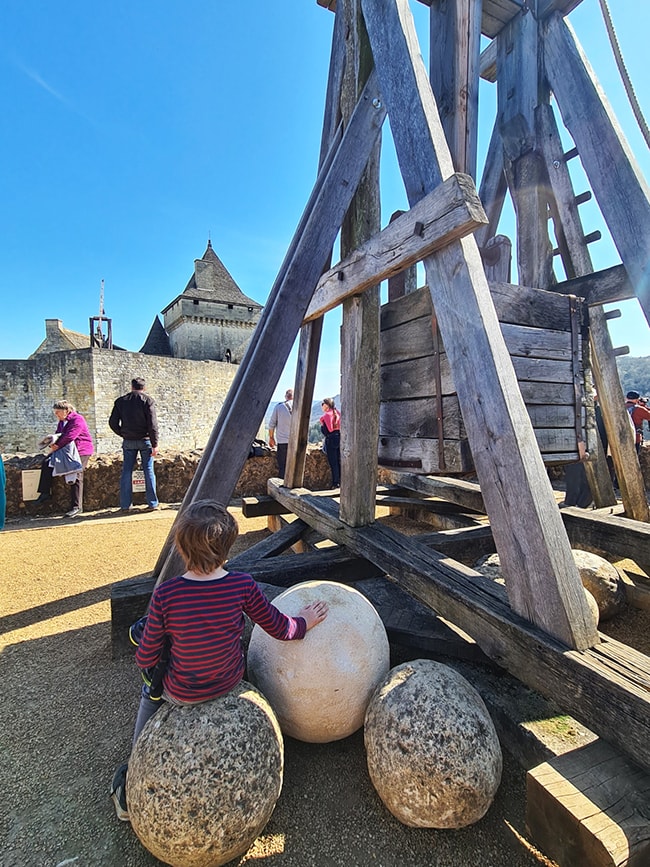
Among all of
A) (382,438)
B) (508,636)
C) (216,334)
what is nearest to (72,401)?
(216,334)

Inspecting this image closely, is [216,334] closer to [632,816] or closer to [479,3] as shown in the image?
[479,3]

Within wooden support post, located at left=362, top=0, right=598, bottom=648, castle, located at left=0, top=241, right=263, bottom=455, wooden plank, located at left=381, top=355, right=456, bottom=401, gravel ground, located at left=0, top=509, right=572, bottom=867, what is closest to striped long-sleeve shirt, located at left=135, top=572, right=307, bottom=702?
gravel ground, located at left=0, top=509, right=572, bottom=867

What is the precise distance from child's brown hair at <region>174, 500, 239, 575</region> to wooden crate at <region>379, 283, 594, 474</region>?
141 centimetres

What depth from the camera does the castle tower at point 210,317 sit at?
39969mm

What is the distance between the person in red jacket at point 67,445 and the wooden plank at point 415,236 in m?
5.25

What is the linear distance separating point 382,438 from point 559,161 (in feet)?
10.2

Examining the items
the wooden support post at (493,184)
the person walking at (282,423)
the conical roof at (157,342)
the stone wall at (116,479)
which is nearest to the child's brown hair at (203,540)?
the wooden support post at (493,184)

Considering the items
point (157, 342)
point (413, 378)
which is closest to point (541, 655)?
point (413, 378)

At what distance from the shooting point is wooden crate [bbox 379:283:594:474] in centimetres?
254

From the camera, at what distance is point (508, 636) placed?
5.48 feet

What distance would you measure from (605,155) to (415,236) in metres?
1.91

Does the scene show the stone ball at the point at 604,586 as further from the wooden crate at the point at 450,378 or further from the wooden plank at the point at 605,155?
the wooden plank at the point at 605,155

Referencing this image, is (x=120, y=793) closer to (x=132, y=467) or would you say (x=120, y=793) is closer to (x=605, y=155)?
(x=605, y=155)

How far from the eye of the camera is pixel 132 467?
6680mm
